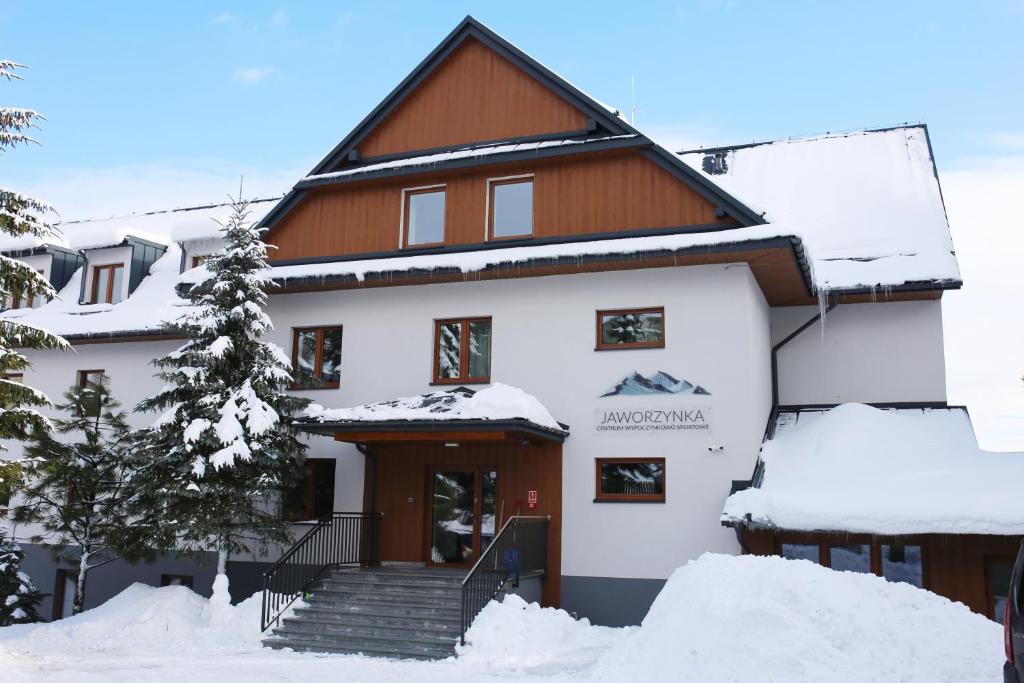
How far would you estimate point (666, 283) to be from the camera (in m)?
16.9

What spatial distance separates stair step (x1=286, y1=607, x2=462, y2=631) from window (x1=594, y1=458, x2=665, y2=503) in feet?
12.2

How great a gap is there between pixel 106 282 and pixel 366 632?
14.1m

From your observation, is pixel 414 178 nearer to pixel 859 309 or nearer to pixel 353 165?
pixel 353 165

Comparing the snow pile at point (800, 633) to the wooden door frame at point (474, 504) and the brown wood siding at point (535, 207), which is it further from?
the brown wood siding at point (535, 207)

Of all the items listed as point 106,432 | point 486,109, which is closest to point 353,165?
point 486,109

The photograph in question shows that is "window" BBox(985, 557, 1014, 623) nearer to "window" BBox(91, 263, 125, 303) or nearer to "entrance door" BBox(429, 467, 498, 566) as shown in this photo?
"entrance door" BBox(429, 467, 498, 566)

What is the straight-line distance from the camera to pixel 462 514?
1759 centimetres

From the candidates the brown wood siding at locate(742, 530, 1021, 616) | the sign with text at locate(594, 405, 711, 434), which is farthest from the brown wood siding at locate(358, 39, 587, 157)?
the brown wood siding at locate(742, 530, 1021, 616)

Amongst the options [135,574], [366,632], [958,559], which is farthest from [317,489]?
[958,559]

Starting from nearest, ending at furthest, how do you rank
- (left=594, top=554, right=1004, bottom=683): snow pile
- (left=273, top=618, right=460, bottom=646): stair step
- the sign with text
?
(left=594, top=554, right=1004, bottom=683): snow pile
(left=273, top=618, right=460, bottom=646): stair step
the sign with text

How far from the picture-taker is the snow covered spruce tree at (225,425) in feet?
52.7

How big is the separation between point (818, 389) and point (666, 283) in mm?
4744

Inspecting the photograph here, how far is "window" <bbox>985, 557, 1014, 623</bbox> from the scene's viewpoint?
14516 mm

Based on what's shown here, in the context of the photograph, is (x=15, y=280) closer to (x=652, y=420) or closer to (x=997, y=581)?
(x=652, y=420)
